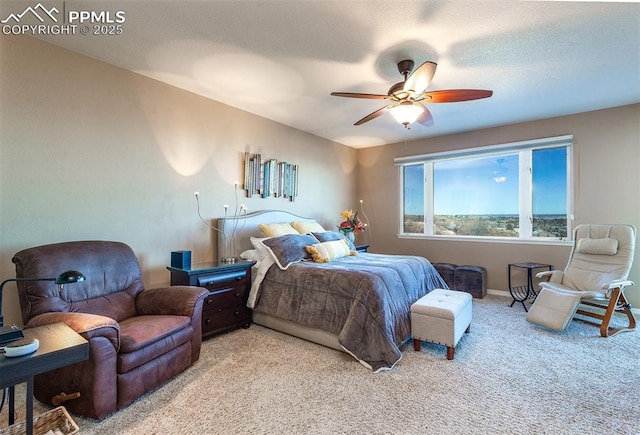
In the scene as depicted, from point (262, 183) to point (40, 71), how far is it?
2.43m

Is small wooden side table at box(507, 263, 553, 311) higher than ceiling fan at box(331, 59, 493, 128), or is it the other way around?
ceiling fan at box(331, 59, 493, 128)

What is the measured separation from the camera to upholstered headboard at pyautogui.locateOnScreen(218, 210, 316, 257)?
3.78 metres

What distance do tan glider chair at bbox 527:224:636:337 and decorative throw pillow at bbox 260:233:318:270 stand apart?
2617 mm

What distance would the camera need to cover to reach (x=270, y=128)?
4527 millimetres

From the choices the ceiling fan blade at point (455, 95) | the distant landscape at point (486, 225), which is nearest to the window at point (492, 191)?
the distant landscape at point (486, 225)

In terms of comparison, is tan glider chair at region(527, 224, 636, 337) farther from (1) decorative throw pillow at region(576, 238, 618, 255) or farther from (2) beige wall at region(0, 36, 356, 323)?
(2) beige wall at region(0, 36, 356, 323)

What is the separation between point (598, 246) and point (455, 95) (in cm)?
271

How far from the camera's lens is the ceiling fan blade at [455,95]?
2.54m

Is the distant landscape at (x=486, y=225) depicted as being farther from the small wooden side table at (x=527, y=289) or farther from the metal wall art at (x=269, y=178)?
the metal wall art at (x=269, y=178)

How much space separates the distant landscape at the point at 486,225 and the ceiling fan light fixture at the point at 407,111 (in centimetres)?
306

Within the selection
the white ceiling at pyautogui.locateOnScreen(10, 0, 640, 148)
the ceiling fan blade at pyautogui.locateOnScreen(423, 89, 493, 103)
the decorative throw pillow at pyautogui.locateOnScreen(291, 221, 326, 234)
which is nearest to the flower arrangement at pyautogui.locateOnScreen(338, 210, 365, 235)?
the decorative throw pillow at pyautogui.locateOnScreen(291, 221, 326, 234)

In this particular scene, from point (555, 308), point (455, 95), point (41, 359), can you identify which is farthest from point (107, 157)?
point (555, 308)

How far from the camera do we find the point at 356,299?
2.66m

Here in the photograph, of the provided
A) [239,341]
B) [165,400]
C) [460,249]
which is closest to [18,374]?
[165,400]
